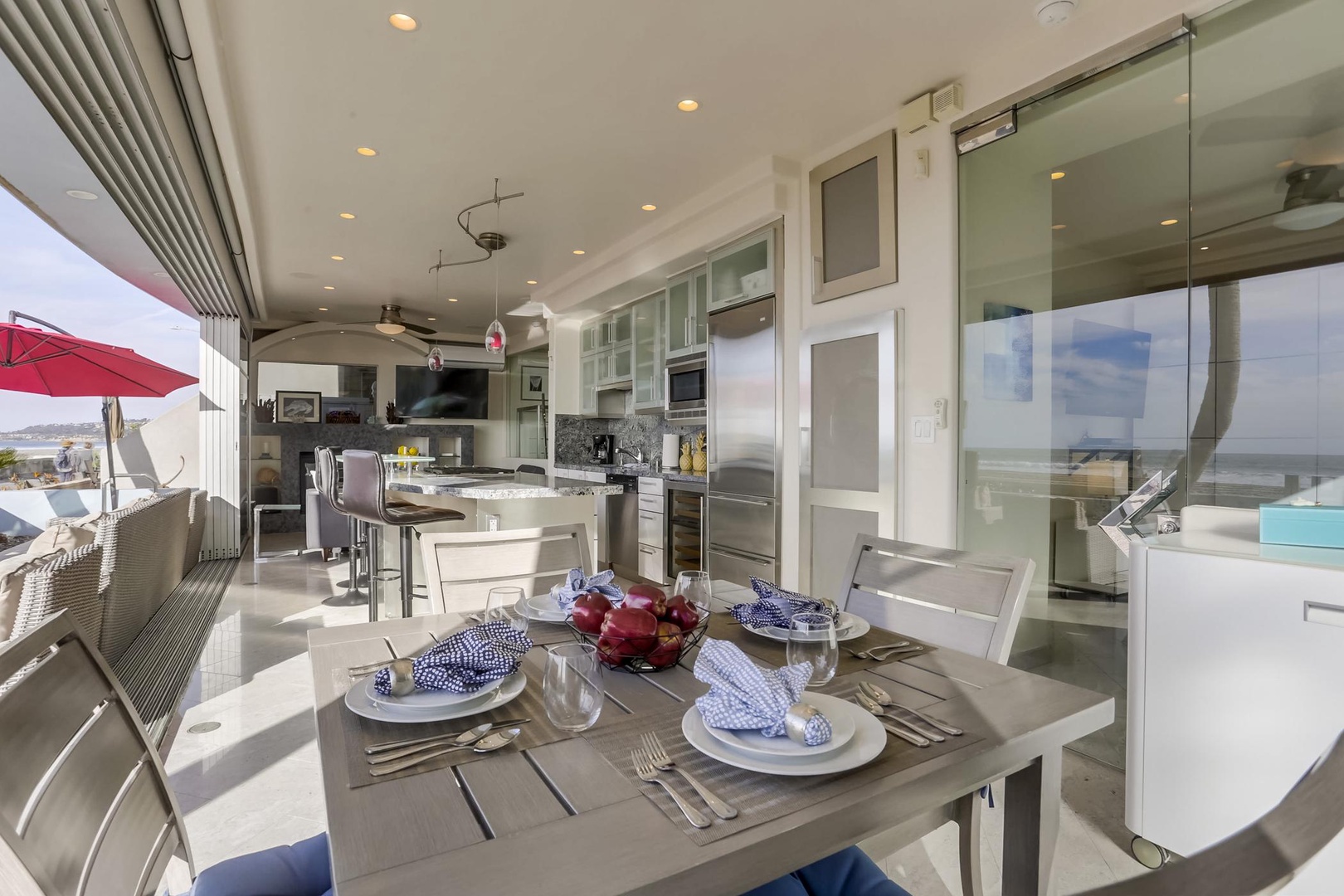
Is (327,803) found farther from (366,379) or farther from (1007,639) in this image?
(366,379)

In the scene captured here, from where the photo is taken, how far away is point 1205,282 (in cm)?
204

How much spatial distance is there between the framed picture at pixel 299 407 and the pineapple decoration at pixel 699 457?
5556 millimetres

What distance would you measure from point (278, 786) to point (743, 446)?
8.89 feet

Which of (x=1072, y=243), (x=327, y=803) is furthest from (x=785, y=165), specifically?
(x=327, y=803)

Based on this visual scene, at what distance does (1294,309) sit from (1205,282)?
0.25m

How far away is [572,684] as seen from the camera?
85 cm

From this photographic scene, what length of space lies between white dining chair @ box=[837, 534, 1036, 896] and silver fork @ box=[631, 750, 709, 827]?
0.56m

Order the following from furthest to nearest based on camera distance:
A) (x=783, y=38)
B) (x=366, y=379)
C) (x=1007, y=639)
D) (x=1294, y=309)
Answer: (x=366, y=379)
(x=783, y=38)
(x=1294, y=309)
(x=1007, y=639)

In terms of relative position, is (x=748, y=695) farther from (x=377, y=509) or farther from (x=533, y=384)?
(x=533, y=384)

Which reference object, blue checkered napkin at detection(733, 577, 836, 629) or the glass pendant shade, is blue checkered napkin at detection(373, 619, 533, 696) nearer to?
blue checkered napkin at detection(733, 577, 836, 629)

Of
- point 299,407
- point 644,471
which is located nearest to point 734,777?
point 644,471

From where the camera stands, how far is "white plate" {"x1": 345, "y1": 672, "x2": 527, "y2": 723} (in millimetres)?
899

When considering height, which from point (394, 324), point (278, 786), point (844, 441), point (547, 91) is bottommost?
point (278, 786)

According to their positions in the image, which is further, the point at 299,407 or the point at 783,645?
the point at 299,407
